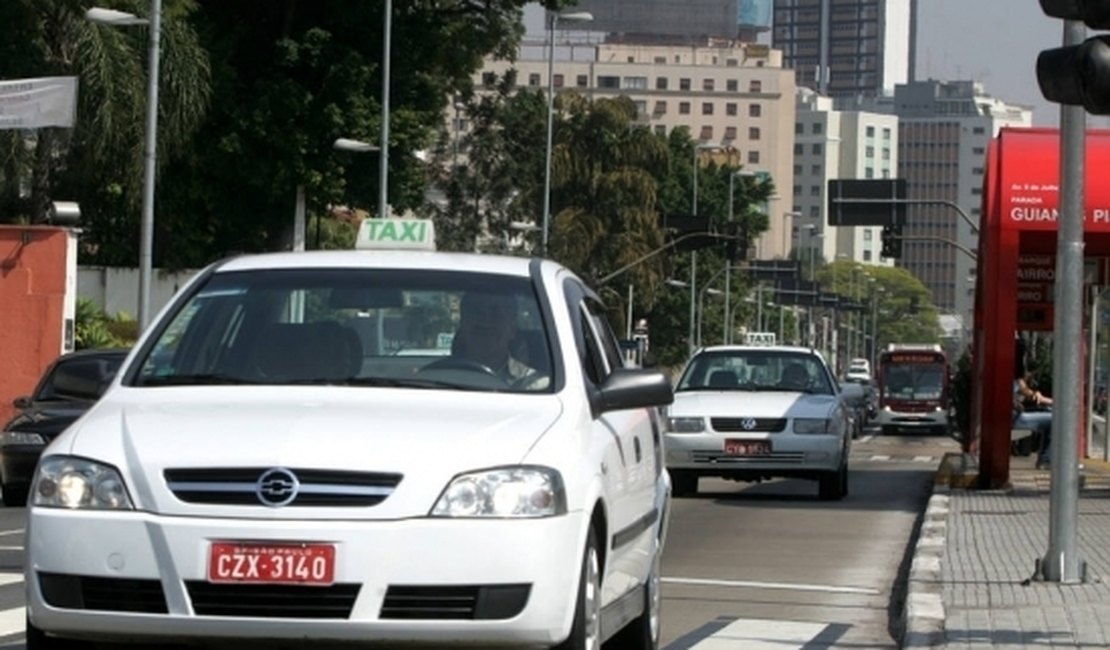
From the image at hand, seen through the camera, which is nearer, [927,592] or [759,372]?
[927,592]

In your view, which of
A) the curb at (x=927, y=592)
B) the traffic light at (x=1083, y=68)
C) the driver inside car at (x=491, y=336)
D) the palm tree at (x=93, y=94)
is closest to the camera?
the driver inside car at (x=491, y=336)

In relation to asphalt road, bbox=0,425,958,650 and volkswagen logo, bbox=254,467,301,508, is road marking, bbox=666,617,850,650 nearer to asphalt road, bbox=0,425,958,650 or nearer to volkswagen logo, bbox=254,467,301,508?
asphalt road, bbox=0,425,958,650

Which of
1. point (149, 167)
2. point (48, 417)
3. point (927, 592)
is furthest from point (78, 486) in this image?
point (149, 167)

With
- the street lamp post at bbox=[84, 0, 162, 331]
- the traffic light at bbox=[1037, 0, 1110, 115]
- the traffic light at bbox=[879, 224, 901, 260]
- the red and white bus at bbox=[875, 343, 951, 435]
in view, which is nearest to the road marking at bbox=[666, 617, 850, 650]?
the traffic light at bbox=[1037, 0, 1110, 115]

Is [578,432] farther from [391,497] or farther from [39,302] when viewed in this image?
[39,302]

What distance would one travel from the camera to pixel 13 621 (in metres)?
12.1

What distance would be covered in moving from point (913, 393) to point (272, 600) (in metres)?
72.9

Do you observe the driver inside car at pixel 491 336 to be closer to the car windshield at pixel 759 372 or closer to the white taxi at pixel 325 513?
the white taxi at pixel 325 513

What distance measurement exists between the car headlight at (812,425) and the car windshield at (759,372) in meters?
1.01

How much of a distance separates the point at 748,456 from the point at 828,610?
11.5 meters

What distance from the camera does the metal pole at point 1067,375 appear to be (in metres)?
14.6

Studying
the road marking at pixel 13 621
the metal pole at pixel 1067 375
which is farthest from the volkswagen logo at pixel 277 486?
the metal pole at pixel 1067 375

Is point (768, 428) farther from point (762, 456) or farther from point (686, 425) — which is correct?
point (686, 425)

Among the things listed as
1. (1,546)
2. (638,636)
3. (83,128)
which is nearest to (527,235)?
(83,128)
